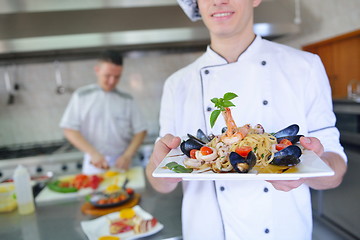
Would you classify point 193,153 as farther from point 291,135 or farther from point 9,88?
point 9,88

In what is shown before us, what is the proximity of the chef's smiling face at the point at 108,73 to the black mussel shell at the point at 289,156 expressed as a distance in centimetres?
196

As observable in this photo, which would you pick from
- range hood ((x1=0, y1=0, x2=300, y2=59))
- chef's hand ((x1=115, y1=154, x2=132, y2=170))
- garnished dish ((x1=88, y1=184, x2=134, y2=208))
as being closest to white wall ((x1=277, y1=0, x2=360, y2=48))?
range hood ((x1=0, y1=0, x2=300, y2=59))

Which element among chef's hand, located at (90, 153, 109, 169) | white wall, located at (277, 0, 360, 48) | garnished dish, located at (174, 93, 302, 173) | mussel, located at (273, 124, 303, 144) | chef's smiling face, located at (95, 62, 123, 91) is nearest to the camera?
garnished dish, located at (174, 93, 302, 173)

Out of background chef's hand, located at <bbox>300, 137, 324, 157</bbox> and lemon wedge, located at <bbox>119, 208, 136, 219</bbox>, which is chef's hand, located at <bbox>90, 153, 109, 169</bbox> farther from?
background chef's hand, located at <bbox>300, 137, 324, 157</bbox>

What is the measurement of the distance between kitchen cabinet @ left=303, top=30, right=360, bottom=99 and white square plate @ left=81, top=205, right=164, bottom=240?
89.1 inches

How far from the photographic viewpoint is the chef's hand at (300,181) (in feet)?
2.34

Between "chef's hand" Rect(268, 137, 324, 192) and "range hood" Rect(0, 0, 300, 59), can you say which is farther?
"range hood" Rect(0, 0, 300, 59)

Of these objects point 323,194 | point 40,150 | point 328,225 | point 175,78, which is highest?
point 175,78

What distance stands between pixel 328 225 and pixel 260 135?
1.29 m

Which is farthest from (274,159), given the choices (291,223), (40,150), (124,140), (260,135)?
(40,150)

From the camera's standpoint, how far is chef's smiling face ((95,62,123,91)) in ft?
7.93

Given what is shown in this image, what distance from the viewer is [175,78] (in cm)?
118

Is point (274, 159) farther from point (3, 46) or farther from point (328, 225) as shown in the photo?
point (3, 46)

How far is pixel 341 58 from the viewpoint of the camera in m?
2.78
